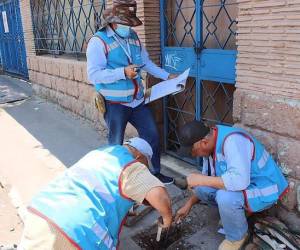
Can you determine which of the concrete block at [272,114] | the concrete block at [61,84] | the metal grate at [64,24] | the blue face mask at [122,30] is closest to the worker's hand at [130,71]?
the blue face mask at [122,30]

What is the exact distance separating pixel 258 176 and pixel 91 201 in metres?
1.18

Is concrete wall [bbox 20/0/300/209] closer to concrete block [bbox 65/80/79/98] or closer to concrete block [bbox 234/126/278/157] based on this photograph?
concrete block [bbox 234/126/278/157]

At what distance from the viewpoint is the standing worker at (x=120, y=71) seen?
3.04 metres

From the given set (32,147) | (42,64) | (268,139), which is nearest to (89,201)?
(268,139)

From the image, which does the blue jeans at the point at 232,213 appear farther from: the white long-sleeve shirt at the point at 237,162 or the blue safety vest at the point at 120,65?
the blue safety vest at the point at 120,65

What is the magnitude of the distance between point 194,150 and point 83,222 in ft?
3.11

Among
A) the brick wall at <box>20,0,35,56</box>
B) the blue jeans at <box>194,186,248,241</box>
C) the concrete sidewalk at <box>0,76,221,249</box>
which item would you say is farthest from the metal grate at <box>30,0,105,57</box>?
the blue jeans at <box>194,186,248,241</box>

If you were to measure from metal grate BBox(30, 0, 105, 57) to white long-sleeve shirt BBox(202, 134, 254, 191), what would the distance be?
3638 mm

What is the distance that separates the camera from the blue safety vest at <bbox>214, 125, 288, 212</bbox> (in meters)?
2.43

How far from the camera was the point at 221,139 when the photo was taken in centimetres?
242

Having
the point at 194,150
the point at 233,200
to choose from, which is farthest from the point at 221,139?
the point at 233,200

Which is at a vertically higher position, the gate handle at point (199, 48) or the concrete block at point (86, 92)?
the gate handle at point (199, 48)

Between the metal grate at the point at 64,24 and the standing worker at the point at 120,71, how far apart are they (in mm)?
2328

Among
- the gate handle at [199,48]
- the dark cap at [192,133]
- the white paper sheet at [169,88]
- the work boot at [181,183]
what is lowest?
the work boot at [181,183]
